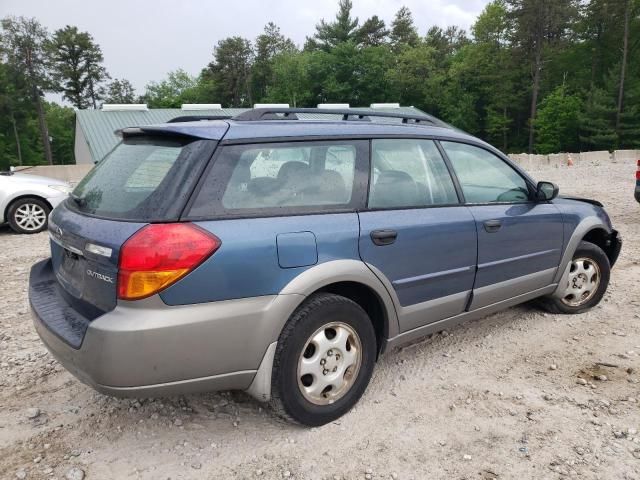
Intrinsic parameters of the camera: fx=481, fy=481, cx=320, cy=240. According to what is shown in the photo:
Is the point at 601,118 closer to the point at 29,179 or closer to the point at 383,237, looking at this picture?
the point at 29,179

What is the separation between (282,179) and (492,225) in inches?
62.3

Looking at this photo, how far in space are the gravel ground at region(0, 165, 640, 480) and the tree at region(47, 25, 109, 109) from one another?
61.1m

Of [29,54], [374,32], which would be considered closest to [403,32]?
[374,32]

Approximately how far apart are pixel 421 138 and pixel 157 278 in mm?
1940

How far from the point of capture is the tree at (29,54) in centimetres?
4676

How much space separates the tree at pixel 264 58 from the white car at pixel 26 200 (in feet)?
218

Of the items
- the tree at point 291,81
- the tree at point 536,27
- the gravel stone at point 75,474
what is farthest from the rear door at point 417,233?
the tree at point 291,81

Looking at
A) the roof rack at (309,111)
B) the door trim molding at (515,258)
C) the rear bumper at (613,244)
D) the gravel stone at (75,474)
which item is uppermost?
the roof rack at (309,111)

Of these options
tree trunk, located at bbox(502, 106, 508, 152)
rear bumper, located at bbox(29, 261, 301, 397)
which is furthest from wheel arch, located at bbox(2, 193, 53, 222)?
tree trunk, located at bbox(502, 106, 508, 152)

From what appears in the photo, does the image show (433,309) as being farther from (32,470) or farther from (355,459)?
(32,470)

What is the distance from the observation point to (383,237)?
2717mm

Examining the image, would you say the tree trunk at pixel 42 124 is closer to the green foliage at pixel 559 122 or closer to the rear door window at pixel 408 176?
the green foliage at pixel 559 122

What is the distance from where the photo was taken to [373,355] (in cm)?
282

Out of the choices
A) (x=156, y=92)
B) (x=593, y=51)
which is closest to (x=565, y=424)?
(x=593, y=51)
